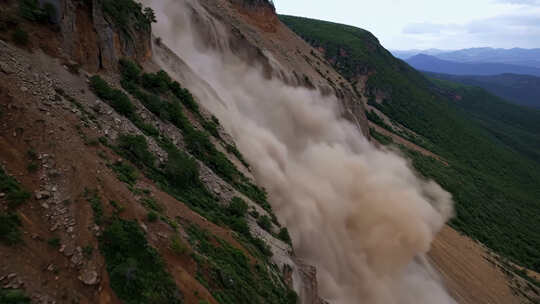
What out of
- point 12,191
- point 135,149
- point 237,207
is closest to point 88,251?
point 12,191

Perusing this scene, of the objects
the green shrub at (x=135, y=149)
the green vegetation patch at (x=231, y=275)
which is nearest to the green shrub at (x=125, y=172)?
the green shrub at (x=135, y=149)

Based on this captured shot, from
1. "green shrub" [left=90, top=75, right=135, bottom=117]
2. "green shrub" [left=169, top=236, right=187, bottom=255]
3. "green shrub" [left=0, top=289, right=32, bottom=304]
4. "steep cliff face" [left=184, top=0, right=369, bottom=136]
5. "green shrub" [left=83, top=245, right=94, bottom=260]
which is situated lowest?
"green shrub" [left=0, top=289, right=32, bottom=304]

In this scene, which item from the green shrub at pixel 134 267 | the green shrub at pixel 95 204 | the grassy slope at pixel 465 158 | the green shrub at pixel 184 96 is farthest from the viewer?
the grassy slope at pixel 465 158

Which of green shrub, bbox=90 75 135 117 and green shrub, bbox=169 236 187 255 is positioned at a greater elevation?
green shrub, bbox=90 75 135 117

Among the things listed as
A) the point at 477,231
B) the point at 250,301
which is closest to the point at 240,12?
the point at 250,301

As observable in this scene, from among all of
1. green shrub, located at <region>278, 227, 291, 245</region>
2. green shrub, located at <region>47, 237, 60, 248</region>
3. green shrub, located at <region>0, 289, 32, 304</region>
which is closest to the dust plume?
green shrub, located at <region>278, 227, 291, 245</region>

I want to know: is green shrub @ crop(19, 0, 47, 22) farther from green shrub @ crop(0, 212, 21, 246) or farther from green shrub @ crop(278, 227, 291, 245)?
green shrub @ crop(278, 227, 291, 245)

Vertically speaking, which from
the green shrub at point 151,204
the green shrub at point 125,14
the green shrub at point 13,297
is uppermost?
the green shrub at point 125,14

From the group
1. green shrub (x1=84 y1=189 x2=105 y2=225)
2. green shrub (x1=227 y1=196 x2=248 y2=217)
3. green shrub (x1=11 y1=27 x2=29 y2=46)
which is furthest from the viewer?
green shrub (x1=227 y1=196 x2=248 y2=217)

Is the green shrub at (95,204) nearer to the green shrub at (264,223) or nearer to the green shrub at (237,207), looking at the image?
the green shrub at (237,207)
